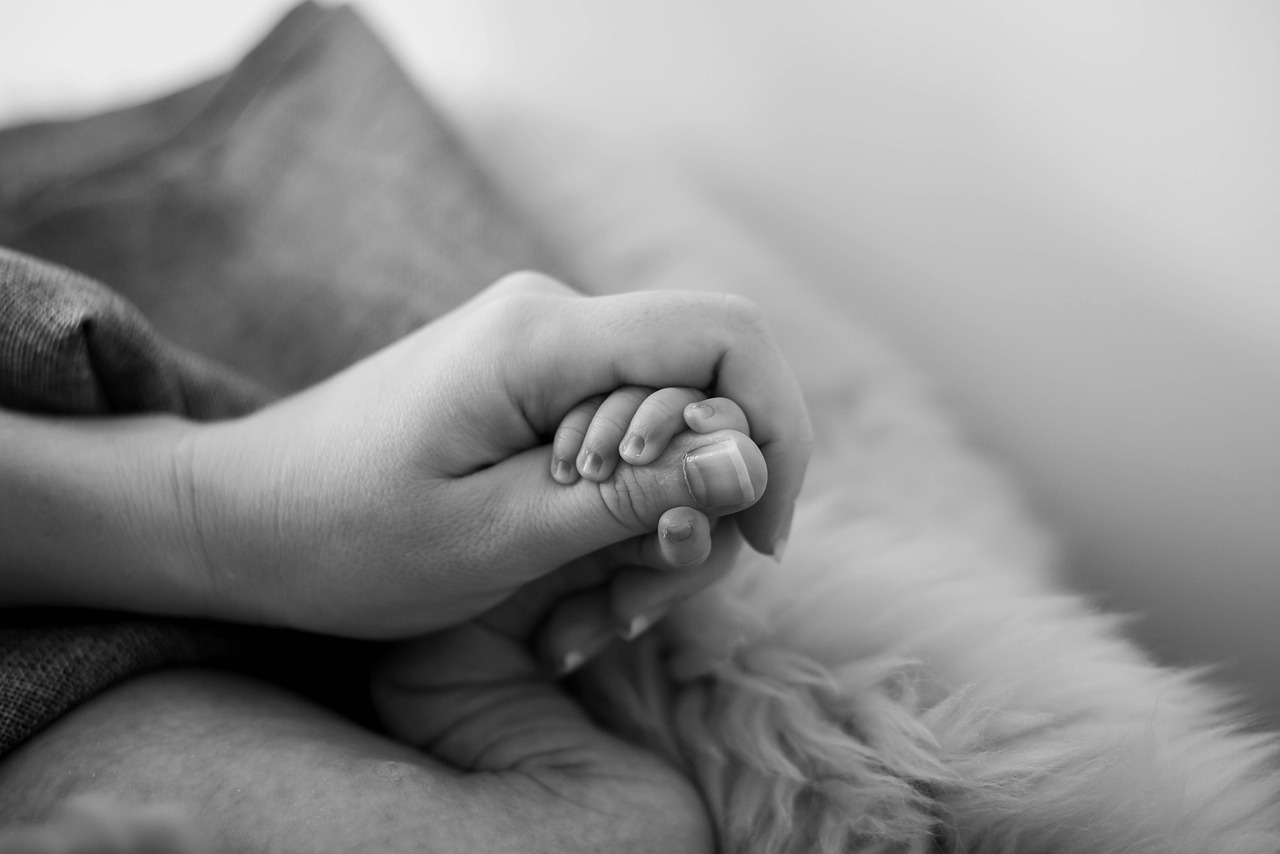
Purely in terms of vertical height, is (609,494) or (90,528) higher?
(609,494)

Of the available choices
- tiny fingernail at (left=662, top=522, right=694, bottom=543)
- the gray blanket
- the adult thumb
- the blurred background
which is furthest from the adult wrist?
the blurred background

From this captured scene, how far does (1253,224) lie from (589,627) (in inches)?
31.2

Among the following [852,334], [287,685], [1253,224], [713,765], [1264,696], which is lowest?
[287,685]

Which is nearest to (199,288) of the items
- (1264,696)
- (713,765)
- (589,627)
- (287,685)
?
(287,685)

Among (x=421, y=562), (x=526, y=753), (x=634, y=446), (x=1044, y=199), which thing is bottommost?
(x=526, y=753)

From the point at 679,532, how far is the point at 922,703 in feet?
0.69

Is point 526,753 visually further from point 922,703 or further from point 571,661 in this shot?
point 922,703

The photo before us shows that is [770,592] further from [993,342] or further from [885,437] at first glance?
[993,342]

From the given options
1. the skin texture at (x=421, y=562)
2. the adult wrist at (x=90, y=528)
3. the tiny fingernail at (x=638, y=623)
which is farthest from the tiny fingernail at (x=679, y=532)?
the adult wrist at (x=90, y=528)

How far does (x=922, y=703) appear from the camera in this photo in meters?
0.56

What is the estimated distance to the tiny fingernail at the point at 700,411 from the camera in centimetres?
49

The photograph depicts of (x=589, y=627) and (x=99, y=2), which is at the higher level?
(x=99, y=2)

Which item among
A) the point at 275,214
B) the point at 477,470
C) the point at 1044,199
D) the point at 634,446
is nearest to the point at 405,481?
the point at 477,470

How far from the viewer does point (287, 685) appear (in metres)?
0.68
